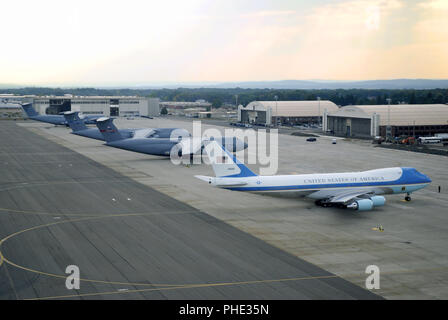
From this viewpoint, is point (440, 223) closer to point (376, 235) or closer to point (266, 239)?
point (376, 235)

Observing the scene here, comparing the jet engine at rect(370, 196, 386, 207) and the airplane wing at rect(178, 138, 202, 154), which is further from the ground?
the airplane wing at rect(178, 138, 202, 154)

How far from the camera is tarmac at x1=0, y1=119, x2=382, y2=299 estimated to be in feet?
103

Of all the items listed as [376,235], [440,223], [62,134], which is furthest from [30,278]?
[62,134]

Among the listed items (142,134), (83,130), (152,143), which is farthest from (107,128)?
(83,130)

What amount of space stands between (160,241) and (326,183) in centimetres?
2051

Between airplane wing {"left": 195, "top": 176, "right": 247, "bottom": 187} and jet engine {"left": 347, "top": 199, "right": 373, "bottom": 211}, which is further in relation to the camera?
jet engine {"left": 347, "top": 199, "right": 373, "bottom": 211}

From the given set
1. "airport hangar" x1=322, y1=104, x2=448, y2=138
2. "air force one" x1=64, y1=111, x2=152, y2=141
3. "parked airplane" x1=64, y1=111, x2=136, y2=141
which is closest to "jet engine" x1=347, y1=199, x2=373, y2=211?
"parked airplane" x1=64, y1=111, x2=136, y2=141

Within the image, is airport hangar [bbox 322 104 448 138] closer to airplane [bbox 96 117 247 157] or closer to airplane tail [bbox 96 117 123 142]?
airplane [bbox 96 117 247 157]

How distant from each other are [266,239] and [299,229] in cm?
467

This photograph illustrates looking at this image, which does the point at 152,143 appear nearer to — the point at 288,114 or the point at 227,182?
the point at 227,182

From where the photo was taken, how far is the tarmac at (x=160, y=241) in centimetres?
3128

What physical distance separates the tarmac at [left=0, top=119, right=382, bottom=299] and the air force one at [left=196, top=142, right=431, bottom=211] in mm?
1964
